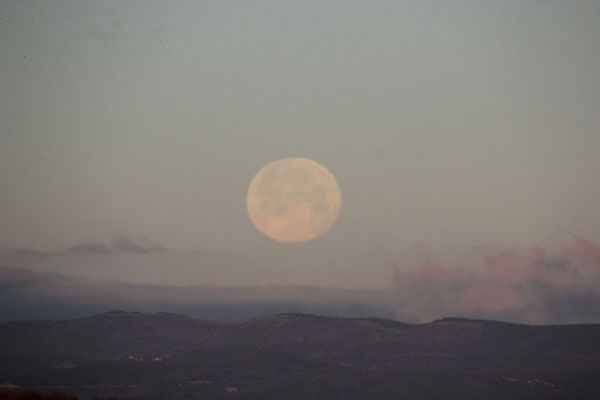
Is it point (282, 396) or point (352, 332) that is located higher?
point (352, 332)

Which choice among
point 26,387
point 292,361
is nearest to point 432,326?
point 292,361

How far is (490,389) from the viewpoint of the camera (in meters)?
117

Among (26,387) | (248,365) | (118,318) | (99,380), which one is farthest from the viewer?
(118,318)

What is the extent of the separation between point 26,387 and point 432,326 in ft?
330

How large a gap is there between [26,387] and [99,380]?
12.8 meters

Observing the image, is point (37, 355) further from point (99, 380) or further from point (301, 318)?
point (301, 318)

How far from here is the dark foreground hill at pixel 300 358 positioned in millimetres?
120625

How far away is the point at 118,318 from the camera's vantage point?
19288 cm

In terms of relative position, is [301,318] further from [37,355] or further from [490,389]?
[490,389]

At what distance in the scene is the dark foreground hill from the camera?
12062 centimetres

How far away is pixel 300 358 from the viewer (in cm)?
15425

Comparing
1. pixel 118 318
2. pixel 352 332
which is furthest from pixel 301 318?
pixel 118 318

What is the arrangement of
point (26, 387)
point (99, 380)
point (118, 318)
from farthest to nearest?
point (118, 318)
point (99, 380)
point (26, 387)

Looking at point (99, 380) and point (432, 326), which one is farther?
point (432, 326)
